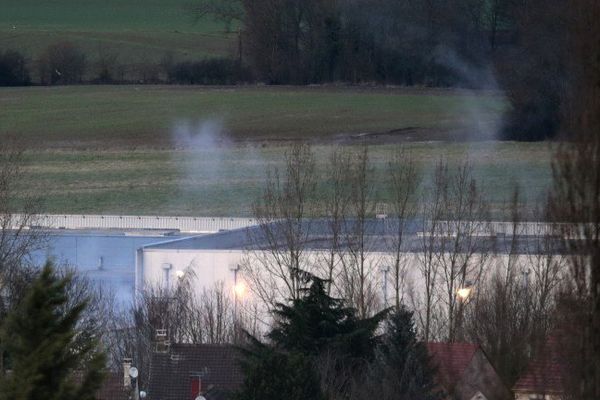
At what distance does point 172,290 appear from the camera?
27.5m

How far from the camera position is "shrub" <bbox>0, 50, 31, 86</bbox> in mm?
65000

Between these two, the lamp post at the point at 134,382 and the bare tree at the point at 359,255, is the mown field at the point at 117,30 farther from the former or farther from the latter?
the lamp post at the point at 134,382

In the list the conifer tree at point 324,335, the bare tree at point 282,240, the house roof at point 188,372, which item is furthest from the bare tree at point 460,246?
the house roof at point 188,372

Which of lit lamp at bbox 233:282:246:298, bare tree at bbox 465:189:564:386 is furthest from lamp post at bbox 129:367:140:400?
lit lamp at bbox 233:282:246:298

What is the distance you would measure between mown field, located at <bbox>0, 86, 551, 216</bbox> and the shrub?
138 inches

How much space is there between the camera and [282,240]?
29.2 metres

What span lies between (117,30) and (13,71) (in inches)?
677

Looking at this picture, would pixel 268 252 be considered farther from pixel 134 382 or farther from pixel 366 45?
pixel 366 45

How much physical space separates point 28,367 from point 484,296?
16423 mm

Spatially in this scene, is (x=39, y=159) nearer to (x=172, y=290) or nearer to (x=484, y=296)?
(x=172, y=290)

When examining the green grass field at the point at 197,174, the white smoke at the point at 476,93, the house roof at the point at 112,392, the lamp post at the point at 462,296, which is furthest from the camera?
the white smoke at the point at 476,93

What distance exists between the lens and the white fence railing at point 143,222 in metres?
34.7

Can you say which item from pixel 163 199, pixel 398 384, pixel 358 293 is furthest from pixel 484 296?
pixel 163 199

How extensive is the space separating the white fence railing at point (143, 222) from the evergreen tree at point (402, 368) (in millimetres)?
14912
